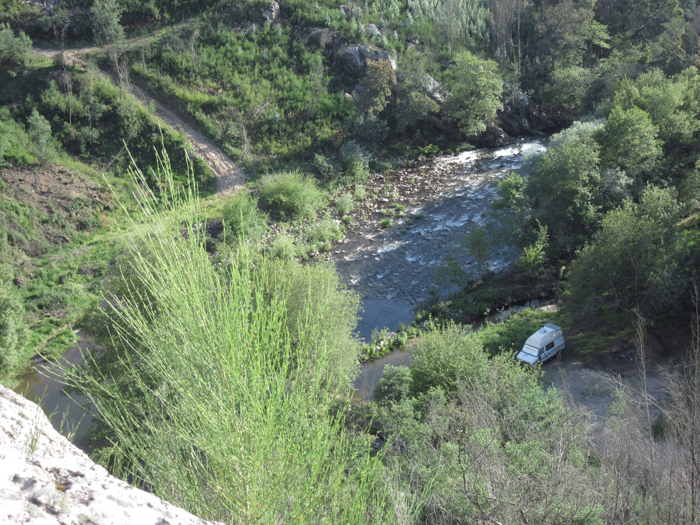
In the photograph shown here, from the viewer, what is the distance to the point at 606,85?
111ft

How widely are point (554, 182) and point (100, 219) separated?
27.3 m

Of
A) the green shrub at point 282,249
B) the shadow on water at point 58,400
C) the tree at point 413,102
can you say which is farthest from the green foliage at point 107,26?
the shadow on water at point 58,400

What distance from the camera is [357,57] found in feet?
136

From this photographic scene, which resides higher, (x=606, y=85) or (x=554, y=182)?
(x=606, y=85)

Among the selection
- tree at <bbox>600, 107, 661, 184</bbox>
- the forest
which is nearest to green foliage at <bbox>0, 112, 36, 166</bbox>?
the forest

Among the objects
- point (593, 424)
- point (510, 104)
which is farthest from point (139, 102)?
point (593, 424)

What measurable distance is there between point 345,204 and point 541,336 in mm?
17556

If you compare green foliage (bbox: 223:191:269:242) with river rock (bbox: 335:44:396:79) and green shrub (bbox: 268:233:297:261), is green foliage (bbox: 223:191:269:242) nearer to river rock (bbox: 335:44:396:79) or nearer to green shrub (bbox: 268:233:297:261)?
green shrub (bbox: 268:233:297:261)

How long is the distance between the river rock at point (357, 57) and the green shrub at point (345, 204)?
17.8 m

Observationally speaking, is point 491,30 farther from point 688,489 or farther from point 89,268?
point 688,489

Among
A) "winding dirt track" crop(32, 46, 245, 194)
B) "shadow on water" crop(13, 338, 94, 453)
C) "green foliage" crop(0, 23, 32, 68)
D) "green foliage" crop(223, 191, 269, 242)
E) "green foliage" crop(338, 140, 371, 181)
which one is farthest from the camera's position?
"green foliage" crop(338, 140, 371, 181)

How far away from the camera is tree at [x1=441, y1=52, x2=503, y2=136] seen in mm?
37656

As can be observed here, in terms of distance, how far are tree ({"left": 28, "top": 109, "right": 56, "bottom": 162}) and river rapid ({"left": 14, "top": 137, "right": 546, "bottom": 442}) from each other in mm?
15879

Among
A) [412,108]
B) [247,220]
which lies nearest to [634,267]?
[247,220]
